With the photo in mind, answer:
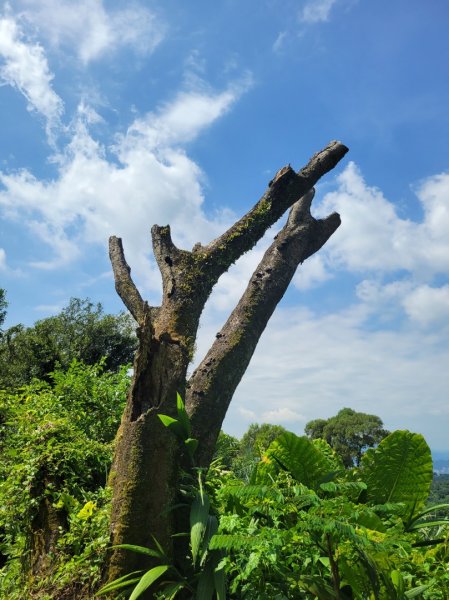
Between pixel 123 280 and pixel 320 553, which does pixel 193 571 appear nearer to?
pixel 320 553

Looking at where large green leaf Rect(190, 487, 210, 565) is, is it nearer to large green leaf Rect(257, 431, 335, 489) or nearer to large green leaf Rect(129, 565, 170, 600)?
large green leaf Rect(129, 565, 170, 600)

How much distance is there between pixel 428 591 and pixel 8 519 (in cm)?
370

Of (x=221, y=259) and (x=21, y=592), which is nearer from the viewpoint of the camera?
(x=21, y=592)

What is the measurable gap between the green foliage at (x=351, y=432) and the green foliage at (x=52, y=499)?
31713 millimetres

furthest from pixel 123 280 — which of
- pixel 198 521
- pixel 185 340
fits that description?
pixel 198 521

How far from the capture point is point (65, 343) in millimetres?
24625

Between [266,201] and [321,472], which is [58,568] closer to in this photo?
[321,472]

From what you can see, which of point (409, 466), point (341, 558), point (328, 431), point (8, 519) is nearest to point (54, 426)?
point (8, 519)

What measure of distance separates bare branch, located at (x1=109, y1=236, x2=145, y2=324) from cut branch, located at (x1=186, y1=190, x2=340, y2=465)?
1.21 m

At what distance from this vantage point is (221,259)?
586 cm

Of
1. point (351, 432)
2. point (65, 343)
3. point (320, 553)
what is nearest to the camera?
point (320, 553)

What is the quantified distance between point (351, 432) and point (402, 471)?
34.9m

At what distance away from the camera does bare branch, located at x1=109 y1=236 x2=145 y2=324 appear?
629 cm

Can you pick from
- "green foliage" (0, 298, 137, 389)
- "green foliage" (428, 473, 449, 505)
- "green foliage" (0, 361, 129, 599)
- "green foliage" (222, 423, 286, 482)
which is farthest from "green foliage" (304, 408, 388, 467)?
"green foliage" (0, 361, 129, 599)
